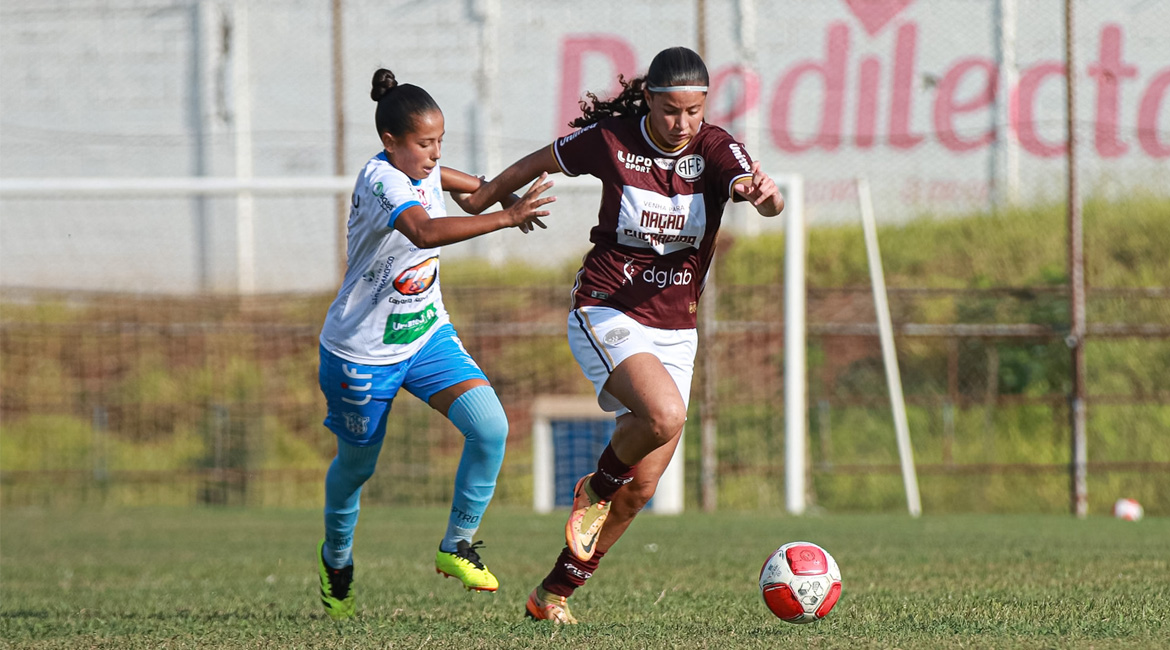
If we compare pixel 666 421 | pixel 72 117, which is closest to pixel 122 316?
pixel 72 117

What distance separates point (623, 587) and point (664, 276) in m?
1.78

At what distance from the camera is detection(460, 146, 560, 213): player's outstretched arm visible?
519 centimetres

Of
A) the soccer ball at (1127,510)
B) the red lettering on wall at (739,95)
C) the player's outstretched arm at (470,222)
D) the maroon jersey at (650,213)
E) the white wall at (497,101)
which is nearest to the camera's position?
the player's outstretched arm at (470,222)

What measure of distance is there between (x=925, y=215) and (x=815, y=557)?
33.3ft

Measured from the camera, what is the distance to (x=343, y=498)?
5488 mm

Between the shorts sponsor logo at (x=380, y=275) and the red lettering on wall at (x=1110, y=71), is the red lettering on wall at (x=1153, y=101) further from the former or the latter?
the shorts sponsor logo at (x=380, y=275)

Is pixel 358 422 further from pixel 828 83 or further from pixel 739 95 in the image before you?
pixel 828 83

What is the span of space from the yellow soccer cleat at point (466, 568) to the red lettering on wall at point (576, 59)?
37.5ft

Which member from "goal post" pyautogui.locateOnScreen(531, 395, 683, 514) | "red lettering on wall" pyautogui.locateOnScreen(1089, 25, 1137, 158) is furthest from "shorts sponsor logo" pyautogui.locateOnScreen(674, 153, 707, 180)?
"red lettering on wall" pyautogui.locateOnScreen(1089, 25, 1137, 158)

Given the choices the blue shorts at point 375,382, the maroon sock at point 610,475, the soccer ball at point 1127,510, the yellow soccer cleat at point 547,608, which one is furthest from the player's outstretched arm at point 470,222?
the soccer ball at point 1127,510

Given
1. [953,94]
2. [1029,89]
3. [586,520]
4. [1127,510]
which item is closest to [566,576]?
[586,520]

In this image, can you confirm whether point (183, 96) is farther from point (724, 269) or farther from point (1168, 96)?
point (1168, 96)

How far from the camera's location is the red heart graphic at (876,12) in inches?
642

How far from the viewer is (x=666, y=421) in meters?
4.88
